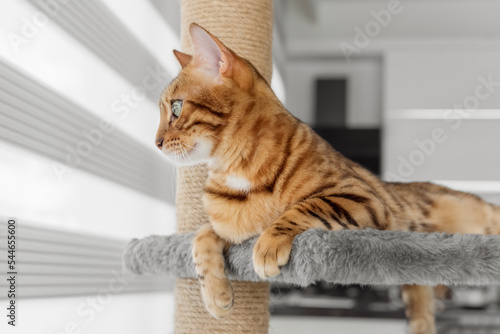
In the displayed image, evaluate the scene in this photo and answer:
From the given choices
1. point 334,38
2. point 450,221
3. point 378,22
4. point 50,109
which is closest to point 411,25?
point 378,22

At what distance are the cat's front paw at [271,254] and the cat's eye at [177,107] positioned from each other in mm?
322

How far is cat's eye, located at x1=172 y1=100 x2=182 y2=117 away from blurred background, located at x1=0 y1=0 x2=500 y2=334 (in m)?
0.32

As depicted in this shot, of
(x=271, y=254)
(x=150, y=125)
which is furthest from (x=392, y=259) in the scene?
(x=150, y=125)

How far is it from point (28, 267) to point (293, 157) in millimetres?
586

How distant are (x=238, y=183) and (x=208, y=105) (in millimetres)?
148

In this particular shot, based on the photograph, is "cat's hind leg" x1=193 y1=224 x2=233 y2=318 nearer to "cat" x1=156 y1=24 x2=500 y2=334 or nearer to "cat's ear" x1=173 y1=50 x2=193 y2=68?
"cat" x1=156 y1=24 x2=500 y2=334

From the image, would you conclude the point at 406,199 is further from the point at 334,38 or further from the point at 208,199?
the point at 334,38

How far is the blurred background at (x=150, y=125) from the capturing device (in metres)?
1.18
